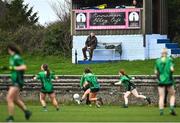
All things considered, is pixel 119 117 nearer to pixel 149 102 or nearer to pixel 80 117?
pixel 80 117

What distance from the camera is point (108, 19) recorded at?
133 ft

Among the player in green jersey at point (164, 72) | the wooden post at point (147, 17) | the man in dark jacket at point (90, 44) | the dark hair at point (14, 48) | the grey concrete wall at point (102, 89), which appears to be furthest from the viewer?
the wooden post at point (147, 17)

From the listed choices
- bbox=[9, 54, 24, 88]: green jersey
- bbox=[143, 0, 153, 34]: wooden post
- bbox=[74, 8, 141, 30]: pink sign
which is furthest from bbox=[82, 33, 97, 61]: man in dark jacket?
bbox=[9, 54, 24, 88]: green jersey

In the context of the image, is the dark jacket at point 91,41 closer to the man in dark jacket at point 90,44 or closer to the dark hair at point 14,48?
the man in dark jacket at point 90,44

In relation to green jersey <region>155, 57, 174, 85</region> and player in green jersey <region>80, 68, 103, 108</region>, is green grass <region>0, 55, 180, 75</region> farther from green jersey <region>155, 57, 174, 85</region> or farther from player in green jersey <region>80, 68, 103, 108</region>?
green jersey <region>155, 57, 174, 85</region>

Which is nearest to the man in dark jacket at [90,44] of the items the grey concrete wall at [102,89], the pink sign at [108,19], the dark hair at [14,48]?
the pink sign at [108,19]

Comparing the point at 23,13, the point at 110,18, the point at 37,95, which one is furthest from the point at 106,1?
the point at 23,13

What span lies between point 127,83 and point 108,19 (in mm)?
10105

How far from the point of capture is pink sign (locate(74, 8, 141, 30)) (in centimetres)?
4003

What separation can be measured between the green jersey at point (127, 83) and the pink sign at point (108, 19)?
9.18m

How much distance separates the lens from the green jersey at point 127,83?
101 ft

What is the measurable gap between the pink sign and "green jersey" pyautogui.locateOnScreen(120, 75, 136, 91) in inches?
362

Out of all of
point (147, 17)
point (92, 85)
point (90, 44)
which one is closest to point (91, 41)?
point (90, 44)

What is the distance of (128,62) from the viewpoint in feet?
124
